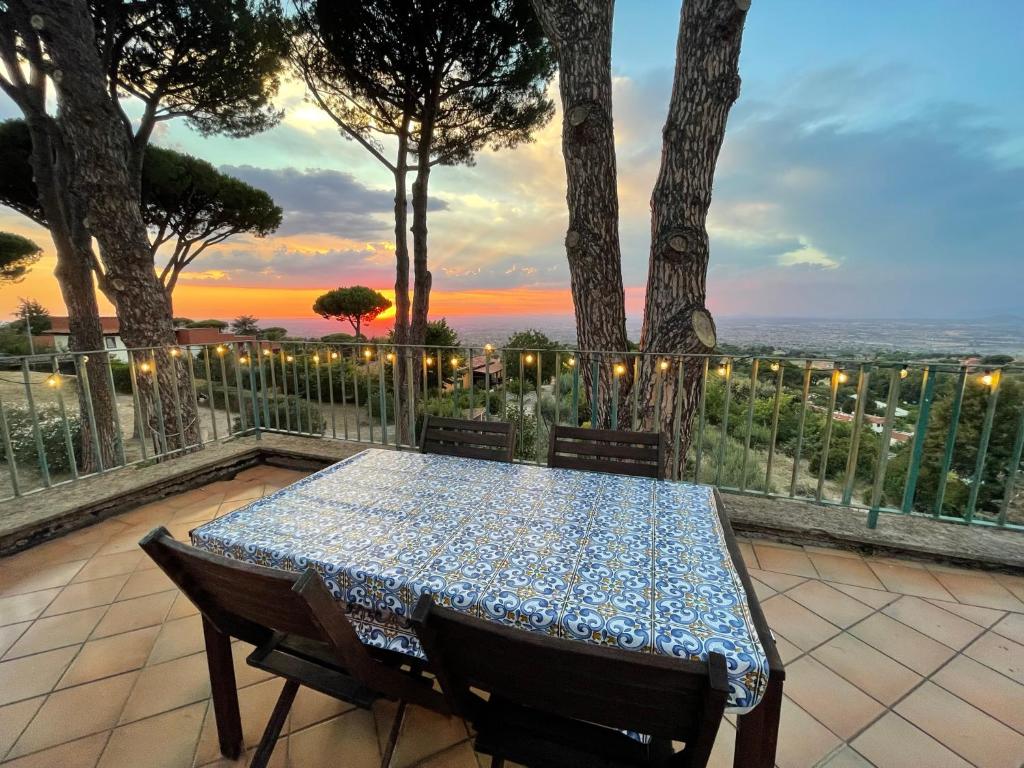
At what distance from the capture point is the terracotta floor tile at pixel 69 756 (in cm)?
121

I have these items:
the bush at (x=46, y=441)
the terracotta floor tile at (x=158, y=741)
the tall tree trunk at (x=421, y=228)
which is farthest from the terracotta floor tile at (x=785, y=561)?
the bush at (x=46, y=441)

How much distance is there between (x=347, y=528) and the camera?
1.22m

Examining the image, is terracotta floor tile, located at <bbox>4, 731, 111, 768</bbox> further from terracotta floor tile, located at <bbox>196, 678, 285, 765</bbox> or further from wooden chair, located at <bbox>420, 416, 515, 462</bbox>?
wooden chair, located at <bbox>420, 416, 515, 462</bbox>

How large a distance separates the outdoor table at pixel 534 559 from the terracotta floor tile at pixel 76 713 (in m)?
0.50

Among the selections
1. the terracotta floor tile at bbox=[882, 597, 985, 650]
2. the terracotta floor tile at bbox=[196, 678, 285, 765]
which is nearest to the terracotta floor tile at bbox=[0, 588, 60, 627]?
the terracotta floor tile at bbox=[196, 678, 285, 765]

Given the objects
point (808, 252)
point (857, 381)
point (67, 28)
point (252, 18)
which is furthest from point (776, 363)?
point (252, 18)

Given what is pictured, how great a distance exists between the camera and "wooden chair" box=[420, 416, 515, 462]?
198 cm

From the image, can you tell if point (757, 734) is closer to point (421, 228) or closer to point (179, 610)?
point (179, 610)

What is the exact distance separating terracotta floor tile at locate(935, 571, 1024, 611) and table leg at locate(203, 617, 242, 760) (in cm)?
295

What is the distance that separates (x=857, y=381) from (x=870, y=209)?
793 cm

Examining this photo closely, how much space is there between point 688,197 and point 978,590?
2.77 meters

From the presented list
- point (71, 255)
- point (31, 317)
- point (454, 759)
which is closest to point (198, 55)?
point (71, 255)

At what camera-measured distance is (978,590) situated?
1998 mm

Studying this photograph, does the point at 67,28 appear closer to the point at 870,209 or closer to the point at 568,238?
the point at 568,238
